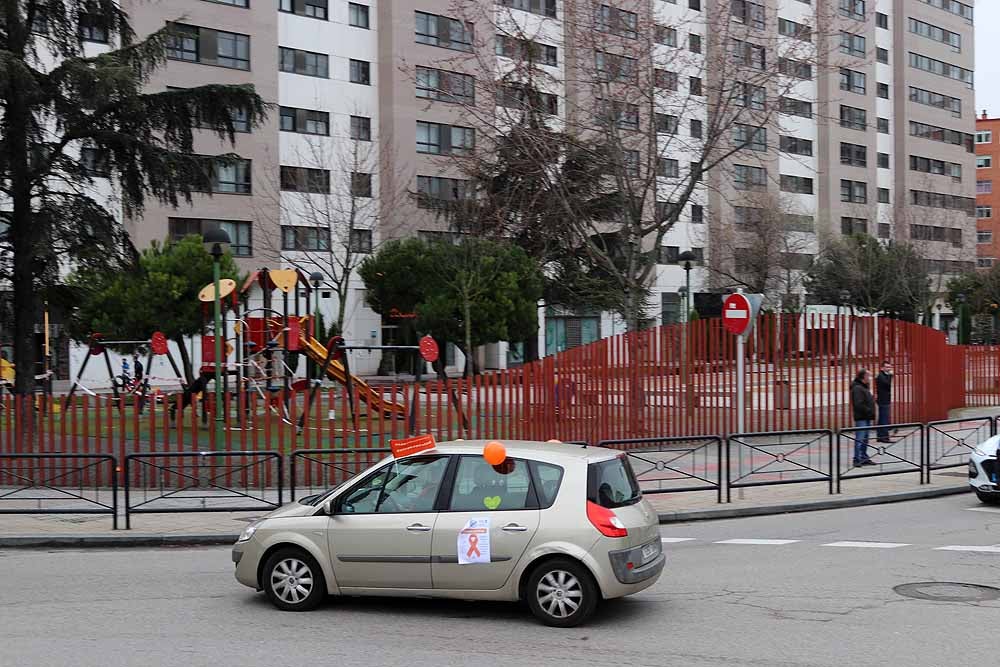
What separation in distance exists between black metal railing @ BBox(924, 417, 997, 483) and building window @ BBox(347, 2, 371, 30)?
1615 inches

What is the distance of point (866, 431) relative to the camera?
16.4 meters

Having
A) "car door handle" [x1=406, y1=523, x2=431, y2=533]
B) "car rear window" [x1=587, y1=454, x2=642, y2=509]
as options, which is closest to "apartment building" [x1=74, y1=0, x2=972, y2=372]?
"car rear window" [x1=587, y1=454, x2=642, y2=509]

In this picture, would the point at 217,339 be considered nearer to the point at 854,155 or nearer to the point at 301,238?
the point at 301,238

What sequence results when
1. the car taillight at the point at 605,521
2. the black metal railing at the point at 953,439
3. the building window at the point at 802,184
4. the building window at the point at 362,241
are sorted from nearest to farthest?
the car taillight at the point at 605,521
the black metal railing at the point at 953,439
the building window at the point at 362,241
the building window at the point at 802,184

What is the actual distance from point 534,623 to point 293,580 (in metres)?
2.04

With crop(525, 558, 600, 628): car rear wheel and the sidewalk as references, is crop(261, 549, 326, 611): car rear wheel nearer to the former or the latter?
crop(525, 558, 600, 628): car rear wheel

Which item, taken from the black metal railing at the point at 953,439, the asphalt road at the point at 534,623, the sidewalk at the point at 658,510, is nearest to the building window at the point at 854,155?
the black metal railing at the point at 953,439

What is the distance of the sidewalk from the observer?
41.1ft

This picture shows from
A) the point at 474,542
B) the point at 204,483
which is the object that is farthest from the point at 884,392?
the point at 474,542

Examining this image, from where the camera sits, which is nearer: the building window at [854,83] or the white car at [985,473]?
the white car at [985,473]

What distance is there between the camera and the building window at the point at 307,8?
165ft

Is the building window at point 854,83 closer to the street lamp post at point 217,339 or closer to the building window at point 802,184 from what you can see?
the building window at point 802,184

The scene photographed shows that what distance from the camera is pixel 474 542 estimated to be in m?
8.22

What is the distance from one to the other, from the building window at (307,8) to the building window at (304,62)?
185 centimetres
